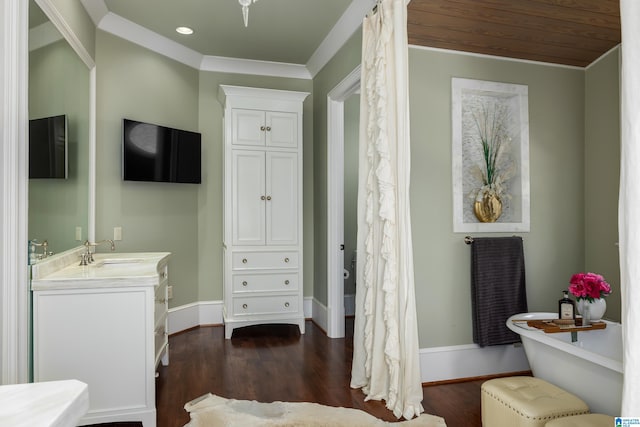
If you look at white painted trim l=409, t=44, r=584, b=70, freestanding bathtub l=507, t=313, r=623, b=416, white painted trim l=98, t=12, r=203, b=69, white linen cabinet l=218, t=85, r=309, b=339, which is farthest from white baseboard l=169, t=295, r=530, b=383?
white painted trim l=98, t=12, r=203, b=69

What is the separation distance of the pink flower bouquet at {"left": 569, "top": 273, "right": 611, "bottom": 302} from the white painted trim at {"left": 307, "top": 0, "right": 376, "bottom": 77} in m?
2.37

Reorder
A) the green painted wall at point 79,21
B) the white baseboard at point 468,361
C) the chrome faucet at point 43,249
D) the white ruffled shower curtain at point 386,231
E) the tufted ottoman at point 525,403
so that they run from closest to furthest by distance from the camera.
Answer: the tufted ottoman at point 525,403 < the chrome faucet at point 43,249 < the white ruffled shower curtain at point 386,231 < the green painted wall at point 79,21 < the white baseboard at point 468,361

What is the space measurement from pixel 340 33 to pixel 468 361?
2921mm

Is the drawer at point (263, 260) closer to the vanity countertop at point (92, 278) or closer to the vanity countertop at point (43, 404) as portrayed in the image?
the vanity countertop at point (92, 278)

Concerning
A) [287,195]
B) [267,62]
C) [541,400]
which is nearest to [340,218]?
[287,195]

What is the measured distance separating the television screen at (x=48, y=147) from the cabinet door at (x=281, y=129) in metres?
1.86

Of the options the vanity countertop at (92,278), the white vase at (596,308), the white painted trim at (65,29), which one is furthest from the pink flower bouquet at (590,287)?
the white painted trim at (65,29)

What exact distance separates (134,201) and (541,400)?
139 inches

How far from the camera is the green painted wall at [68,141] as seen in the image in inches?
86.5

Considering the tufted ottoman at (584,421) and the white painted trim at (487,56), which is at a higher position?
the white painted trim at (487,56)

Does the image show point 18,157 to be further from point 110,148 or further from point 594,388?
point 594,388

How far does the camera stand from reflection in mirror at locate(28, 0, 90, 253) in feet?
7.14

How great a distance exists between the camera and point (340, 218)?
13.4 ft

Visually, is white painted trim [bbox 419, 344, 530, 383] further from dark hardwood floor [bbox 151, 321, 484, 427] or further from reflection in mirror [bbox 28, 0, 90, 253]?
reflection in mirror [bbox 28, 0, 90, 253]
